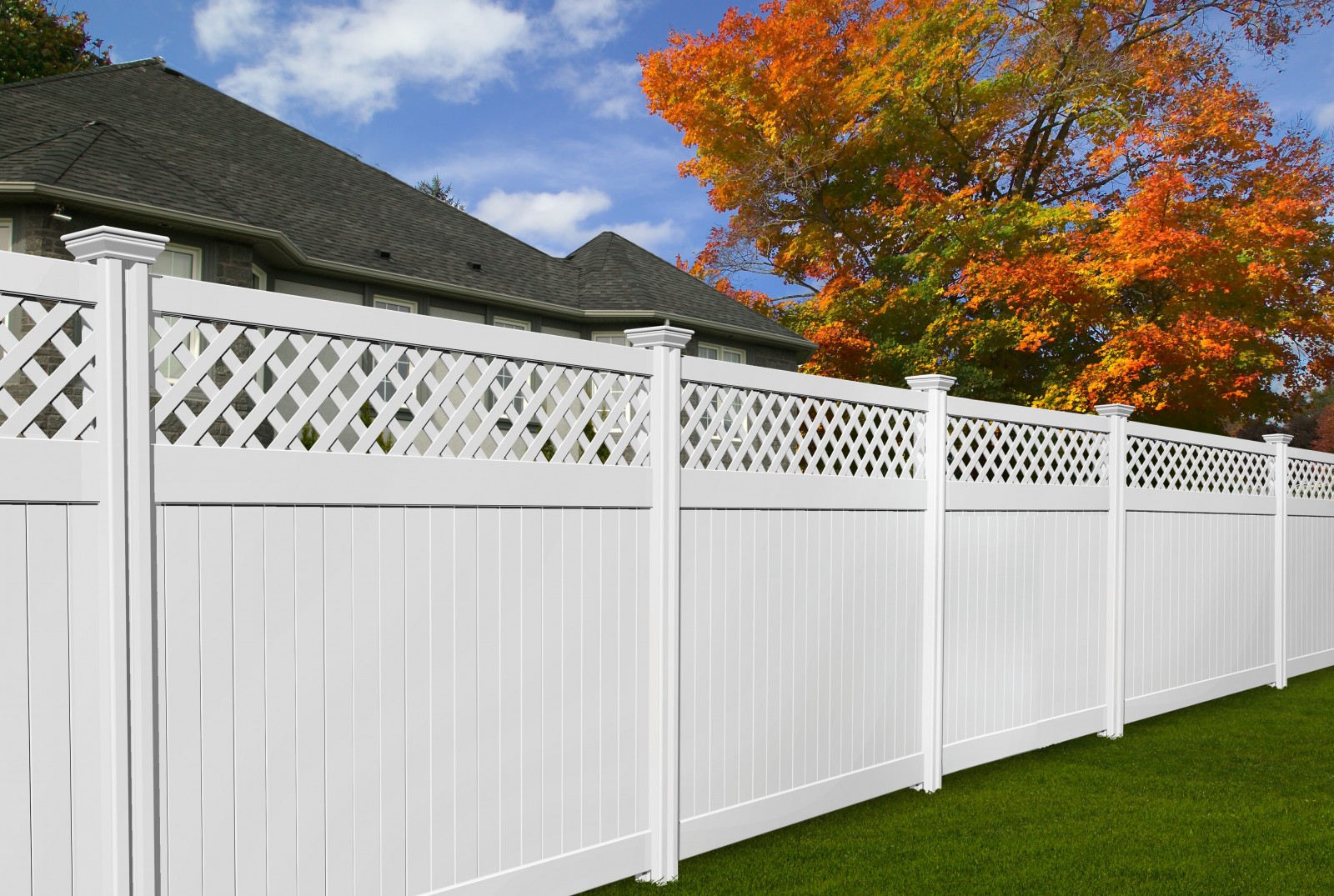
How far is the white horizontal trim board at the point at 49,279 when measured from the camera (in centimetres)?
250

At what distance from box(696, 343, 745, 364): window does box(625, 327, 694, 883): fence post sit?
13251 mm

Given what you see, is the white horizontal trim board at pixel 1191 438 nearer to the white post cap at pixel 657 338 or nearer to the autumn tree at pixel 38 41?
the white post cap at pixel 657 338

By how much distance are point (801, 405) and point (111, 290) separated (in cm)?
298

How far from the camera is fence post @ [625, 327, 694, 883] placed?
3.97m

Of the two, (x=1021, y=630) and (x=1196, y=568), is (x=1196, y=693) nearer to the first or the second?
(x=1196, y=568)

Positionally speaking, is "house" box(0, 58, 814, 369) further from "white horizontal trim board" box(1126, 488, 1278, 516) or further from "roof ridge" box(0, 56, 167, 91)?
"white horizontal trim board" box(1126, 488, 1278, 516)

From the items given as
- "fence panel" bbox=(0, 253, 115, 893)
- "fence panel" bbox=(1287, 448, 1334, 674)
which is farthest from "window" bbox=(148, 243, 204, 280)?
"fence panel" bbox=(1287, 448, 1334, 674)

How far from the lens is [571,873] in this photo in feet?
12.1

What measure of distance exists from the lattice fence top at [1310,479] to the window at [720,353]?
9.33 metres

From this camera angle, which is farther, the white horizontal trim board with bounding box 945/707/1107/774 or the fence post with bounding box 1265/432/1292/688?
the fence post with bounding box 1265/432/1292/688

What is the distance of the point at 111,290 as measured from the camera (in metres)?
2.62

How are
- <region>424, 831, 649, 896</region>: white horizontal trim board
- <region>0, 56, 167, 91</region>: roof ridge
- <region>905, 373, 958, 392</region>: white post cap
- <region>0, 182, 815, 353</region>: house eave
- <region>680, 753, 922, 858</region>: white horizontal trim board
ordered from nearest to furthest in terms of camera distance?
<region>424, 831, 649, 896</region>: white horizontal trim board < <region>680, 753, 922, 858</region>: white horizontal trim board < <region>905, 373, 958, 392</region>: white post cap < <region>0, 182, 815, 353</region>: house eave < <region>0, 56, 167, 91</region>: roof ridge

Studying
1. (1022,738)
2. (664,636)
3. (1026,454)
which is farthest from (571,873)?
(1026,454)

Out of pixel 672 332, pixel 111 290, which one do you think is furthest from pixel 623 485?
pixel 111 290
